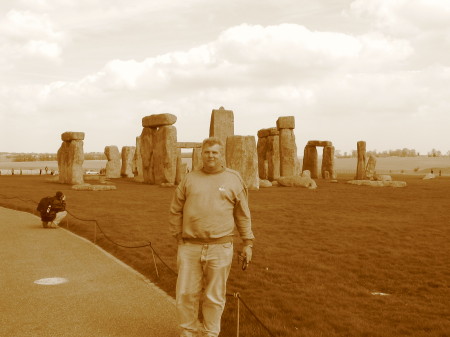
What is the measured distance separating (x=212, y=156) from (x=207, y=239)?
76 centimetres

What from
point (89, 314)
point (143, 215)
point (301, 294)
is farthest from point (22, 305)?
point (143, 215)

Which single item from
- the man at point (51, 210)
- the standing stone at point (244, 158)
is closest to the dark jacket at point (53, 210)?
the man at point (51, 210)

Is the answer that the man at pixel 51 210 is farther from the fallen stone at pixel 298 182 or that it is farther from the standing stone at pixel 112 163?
the standing stone at pixel 112 163

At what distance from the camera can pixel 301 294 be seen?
712 centimetres

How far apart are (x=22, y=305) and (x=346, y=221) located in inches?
384

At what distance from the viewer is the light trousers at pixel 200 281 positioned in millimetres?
4828

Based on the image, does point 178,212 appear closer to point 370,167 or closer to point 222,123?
point 222,123

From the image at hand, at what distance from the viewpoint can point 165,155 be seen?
28.3 meters

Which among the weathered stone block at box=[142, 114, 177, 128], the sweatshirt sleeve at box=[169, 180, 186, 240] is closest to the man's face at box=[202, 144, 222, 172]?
the sweatshirt sleeve at box=[169, 180, 186, 240]

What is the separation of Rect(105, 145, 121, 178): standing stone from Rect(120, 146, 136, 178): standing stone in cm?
45

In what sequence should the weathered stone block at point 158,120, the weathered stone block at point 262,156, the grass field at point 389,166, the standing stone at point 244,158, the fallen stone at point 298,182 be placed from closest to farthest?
1. the standing stone at point 244,158
2. the fallen stone at point 298,182
3. the weathered stone block at point 158,120
4. the weathered stone block at point 262,156
5. the grass field at point 389,166

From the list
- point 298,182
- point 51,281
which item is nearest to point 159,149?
point 298,182

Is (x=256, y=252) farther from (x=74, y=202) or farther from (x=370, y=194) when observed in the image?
(x=370, y=194)

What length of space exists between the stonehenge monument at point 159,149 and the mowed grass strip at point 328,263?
31.4ft
